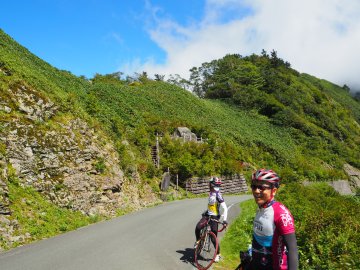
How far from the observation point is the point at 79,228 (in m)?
14.5

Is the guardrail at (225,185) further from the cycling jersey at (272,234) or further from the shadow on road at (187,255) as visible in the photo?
the cycling jersey at (272,234)

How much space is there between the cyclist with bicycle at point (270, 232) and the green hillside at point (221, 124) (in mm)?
3717

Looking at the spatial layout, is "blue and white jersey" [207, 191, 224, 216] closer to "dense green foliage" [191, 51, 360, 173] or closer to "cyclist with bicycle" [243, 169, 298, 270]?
"cyclist with bicycle" [243, 169, 298, 270]

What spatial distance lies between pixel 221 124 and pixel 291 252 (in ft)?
171

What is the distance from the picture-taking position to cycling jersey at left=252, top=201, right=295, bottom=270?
3.94m

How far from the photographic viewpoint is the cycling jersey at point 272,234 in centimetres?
394

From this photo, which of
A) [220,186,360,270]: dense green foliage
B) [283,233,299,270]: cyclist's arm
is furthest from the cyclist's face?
[220,186,360,270]: dense green foliage

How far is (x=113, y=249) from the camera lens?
10.6 meters

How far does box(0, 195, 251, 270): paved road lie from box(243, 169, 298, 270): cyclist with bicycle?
5116 millimetres

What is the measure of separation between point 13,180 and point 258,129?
52.1 m

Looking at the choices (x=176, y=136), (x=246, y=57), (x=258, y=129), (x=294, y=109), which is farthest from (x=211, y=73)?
(x=176, y=136)

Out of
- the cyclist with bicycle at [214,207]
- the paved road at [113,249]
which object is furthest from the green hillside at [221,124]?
the cyclist with bicycle at [214,207]

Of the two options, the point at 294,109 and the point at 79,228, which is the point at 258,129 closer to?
the point at 294,109

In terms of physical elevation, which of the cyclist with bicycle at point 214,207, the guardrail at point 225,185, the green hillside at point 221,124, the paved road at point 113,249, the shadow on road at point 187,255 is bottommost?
the shadow on road at point 187,255
